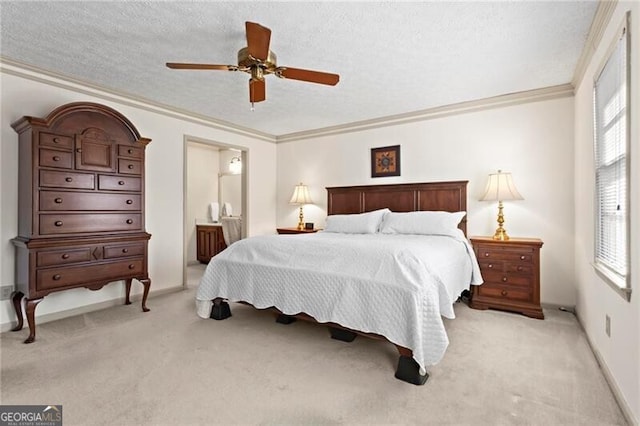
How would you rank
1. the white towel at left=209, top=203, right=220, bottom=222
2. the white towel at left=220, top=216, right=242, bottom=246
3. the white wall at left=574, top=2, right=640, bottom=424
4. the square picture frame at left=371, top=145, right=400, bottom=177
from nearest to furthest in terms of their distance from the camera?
the white wall at left=574, top=2, right=640, bottom=424 → the square picture frame at left=371, top=145, right=400, bottom=177 → the white towel at left=220, top=216, right=242, bottom=246 → the white towel at left=209, top=203, right=220, bottom=222

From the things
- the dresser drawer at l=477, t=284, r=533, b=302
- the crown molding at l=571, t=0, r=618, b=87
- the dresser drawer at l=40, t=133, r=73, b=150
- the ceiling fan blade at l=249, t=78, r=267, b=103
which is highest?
the crown molding at l=571, t=0, r=618, b=87

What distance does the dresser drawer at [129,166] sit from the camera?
11.1 feet

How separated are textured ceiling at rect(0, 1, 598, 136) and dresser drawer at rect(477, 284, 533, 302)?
221 cm

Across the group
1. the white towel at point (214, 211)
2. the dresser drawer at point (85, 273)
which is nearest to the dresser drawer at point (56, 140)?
the dresser drawer at point (85, 273)

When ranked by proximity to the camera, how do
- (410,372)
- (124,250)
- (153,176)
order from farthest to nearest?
1. (153,176)
2. (124,250)
3. (410,372)

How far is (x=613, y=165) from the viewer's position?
2098 mm

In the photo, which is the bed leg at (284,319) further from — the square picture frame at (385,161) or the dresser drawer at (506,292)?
the square picture frame at (385,161)

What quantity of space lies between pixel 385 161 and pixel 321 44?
8.04 ft

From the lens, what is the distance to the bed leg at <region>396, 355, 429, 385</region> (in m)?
2.01

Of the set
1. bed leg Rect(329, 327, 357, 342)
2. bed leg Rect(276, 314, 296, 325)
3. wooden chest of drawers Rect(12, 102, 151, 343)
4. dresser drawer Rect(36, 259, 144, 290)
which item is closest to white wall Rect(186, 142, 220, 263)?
wooden chest of drawers Rect(12, 102, 151, 343)

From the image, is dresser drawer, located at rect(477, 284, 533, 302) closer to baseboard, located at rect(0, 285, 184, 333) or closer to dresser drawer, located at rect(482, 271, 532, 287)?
dresser drawer, located at rect(482, 271, 532, 287)

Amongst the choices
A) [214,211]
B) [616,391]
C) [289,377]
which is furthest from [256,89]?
[214,211]

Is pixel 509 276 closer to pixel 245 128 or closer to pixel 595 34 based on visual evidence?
pixel 595 34

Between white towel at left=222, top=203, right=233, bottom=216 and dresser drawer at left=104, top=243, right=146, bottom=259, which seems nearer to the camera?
dresser drawer at left=104, top=243, right=146, bottom=259
